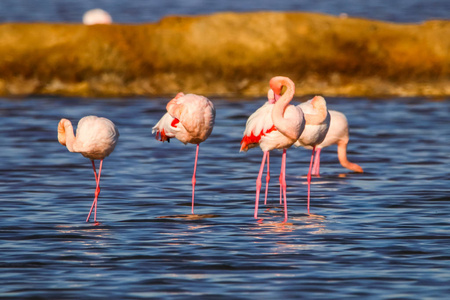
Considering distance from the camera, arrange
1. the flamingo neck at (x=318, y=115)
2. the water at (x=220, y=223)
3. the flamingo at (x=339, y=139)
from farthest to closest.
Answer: the flamingo at (x=339, y=139)
the flamingo neck at (x=318, y=115)
the water at (x=220, y=223)

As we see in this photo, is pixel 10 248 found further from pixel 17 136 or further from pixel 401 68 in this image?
pixel 401 68

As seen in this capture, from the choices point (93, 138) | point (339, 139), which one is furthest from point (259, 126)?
point (339, 139)

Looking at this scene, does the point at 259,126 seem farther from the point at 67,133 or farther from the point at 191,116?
the point at 67,133

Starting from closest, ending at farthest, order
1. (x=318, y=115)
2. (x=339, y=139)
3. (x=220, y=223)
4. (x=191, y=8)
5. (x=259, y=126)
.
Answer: (x=220, y=223) < (x=259, y=126) < (x=318, y=115) < (x=339, y=139) < (x=191, y=8)

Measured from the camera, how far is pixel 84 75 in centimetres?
1888

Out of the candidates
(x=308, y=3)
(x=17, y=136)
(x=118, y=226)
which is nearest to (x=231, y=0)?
(x=308, y=3)

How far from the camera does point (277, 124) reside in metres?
9.35

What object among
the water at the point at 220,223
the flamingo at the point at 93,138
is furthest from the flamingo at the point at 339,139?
the flamingo at the point at 93,138

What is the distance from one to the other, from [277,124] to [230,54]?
9.34 meters

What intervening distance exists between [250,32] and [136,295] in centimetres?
1236

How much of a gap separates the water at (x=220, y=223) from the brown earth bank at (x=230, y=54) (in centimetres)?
261

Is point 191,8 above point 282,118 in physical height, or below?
above

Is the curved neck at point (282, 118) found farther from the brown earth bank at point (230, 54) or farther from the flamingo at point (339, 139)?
the brown earth bank at point (230, 54)

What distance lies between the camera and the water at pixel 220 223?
7043 mm
